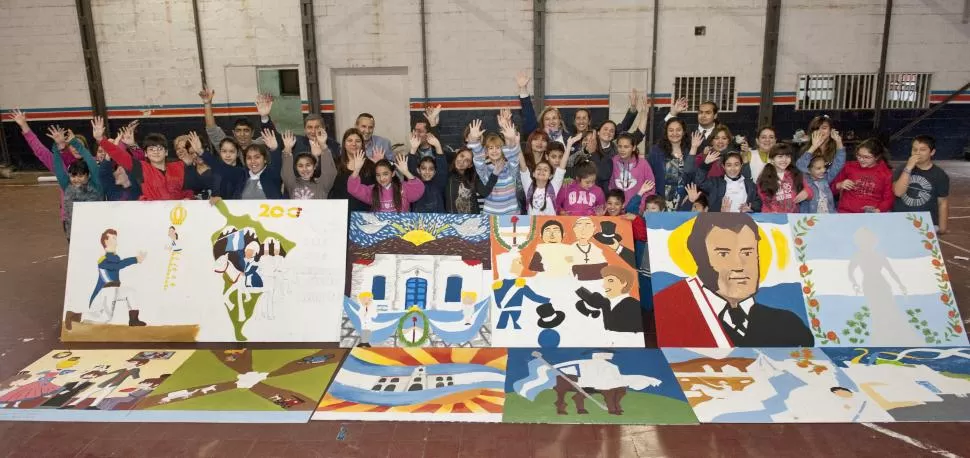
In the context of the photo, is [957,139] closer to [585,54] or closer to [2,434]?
[585,54]

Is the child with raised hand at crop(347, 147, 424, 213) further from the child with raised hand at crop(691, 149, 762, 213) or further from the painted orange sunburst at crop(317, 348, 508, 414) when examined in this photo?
the child with raised hand at crop(691, 149, 762, 213)

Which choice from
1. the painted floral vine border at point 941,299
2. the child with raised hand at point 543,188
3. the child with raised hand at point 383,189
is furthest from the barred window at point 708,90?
the child with raised hand at point 383,189

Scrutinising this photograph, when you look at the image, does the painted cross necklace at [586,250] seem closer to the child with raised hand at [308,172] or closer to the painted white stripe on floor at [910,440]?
the painted white stripe on floor at [910,440]

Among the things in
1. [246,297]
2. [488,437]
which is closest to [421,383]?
[488,437]

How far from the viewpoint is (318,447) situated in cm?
323

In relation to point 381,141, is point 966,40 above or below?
above

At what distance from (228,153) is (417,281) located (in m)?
2.12

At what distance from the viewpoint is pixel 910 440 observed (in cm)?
320

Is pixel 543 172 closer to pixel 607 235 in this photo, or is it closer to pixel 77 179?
pixel 607 235

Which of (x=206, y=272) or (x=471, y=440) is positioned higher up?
(x=206, y=272)

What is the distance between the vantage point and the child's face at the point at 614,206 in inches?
195

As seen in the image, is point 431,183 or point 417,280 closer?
point 417,280

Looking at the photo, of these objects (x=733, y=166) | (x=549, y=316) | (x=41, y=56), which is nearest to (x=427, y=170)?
(x=549, y=316)

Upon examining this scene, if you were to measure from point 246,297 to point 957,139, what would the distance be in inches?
610
